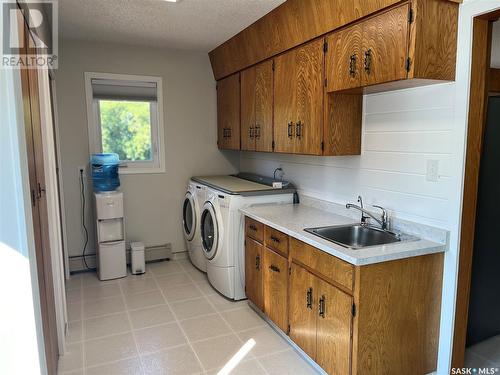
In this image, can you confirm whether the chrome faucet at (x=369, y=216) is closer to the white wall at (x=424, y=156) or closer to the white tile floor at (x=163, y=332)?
the white wall at (x=424, y=156)

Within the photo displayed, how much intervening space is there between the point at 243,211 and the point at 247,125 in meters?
0.99

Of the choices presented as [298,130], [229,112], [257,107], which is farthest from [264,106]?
[229,112]

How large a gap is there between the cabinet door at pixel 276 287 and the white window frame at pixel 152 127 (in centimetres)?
201

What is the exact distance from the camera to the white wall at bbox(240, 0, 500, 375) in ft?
6.33

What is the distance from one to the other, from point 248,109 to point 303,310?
1999 mm

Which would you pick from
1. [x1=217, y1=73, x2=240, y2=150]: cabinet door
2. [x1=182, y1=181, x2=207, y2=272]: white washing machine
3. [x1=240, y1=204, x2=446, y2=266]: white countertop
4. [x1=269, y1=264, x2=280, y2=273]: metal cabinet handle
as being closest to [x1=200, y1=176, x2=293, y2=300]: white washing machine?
[x1=240, y1=204, x2=446, y2=266]: white countertop

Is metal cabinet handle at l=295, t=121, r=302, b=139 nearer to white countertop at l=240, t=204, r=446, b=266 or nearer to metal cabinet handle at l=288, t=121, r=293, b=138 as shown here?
metal cabinet handle at l=288, t=121, r=293, b=138

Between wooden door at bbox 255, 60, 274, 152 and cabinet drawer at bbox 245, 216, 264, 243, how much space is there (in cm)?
67

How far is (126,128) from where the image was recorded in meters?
4.06

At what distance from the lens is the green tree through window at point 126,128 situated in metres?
3.97

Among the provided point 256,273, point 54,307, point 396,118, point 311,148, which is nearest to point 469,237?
point 396,118

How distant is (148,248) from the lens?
13.9 feet

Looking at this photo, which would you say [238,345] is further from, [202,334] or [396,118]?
[396,118]

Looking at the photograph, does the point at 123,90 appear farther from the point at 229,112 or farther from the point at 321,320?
the point at 321,320
